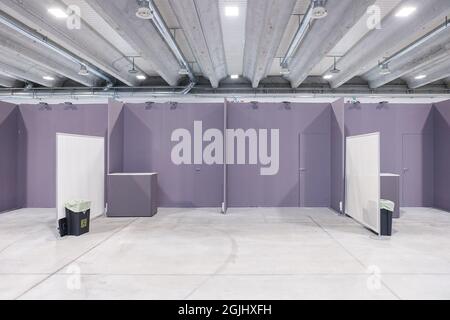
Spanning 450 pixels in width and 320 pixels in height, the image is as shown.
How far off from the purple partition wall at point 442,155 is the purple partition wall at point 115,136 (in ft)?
25.8

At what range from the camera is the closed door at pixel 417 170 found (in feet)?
25.1

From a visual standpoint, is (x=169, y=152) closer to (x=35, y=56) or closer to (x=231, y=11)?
(x=35, y=56)

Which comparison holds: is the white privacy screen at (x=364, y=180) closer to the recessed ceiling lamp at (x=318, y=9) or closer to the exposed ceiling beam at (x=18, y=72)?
the recessed ceiling lamp at (x=318, y=9)

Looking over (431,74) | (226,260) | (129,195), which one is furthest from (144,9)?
(431,74)

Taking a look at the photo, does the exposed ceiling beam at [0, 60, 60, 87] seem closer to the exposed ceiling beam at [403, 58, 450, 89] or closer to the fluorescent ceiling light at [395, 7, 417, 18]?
the fluorescent ceiling light at [395, 7, 417, 18]

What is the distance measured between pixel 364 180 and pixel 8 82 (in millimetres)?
10134

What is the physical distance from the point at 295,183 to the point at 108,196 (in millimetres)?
4474

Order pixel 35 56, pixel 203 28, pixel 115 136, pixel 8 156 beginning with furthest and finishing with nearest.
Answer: pixel 8 156, pixel 115 136, pixel 35 56, pixel 203 28

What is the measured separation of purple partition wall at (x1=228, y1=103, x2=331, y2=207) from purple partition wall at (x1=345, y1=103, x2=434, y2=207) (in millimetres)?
860

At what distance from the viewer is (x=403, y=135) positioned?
7727mm

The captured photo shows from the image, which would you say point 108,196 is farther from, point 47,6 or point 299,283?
point 299,283

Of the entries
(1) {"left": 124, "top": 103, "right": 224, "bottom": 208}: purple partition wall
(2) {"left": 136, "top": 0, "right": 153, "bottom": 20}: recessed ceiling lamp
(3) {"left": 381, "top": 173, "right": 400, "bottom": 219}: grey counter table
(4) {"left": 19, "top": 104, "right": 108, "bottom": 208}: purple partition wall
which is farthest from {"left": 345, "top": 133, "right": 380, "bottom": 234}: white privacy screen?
(4) {"left": 19, "top": 104, "right": 108, "bottom": 208}: purple partition wall
